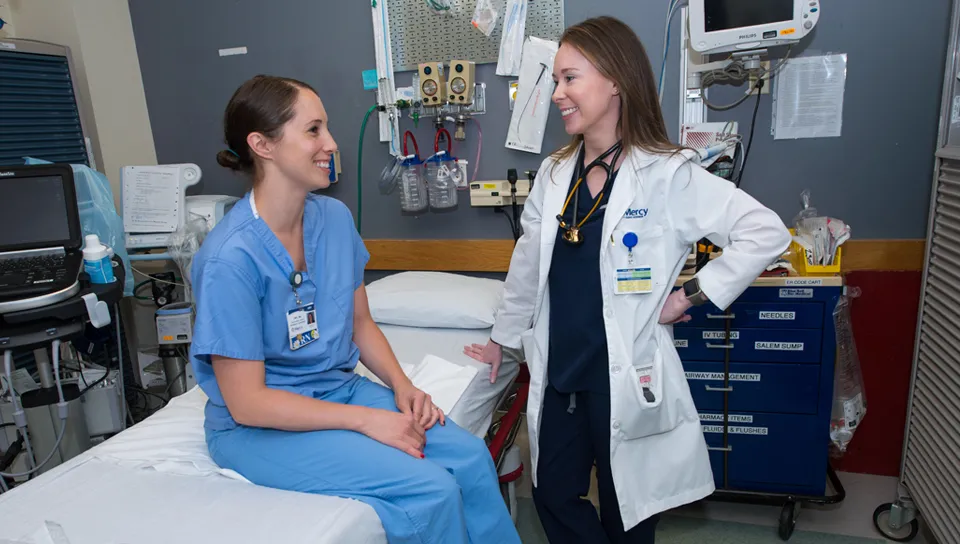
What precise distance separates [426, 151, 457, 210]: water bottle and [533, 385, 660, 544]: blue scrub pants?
51.6 inches

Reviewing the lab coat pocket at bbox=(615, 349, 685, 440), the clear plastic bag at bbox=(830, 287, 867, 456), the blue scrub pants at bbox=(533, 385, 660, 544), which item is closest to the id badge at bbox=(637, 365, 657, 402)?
the lab coat pocket at bbox=(615, 349, 685, 440)

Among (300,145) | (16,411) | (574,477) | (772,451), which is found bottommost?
(772,451)

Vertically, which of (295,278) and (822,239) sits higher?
(295,278)

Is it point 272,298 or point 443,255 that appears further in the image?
point 443,255

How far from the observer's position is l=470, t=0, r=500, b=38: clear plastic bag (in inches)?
99.0

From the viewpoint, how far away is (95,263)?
1.98 meters

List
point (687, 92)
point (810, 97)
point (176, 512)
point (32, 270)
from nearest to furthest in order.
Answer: point (176, 512)
point (32, 270)
point (810, 97)
point (687, 92)

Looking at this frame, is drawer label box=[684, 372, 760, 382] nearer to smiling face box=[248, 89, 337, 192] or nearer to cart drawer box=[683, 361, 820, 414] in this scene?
cart drawer box=[683, 361, 820, 414]

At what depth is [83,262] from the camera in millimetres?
2014

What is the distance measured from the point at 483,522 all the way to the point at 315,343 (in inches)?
22.0

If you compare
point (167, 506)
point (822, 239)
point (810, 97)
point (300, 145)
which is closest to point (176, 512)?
point (167, 506)

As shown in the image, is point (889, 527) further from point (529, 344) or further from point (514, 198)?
point (514, 198)

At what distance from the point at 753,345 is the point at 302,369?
4.74ft

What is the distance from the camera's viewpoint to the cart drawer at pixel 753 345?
1.96 metres
